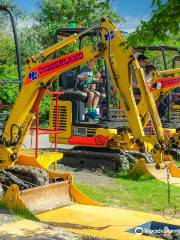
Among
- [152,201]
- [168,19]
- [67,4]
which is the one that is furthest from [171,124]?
[67,4]

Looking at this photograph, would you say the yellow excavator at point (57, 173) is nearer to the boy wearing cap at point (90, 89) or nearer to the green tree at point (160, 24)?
the boy wearing cap at point (90, 89)

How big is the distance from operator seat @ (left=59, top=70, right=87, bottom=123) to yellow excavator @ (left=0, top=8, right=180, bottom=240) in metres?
2.19

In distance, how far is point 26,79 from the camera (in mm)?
9484

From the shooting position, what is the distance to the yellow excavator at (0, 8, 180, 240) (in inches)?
310

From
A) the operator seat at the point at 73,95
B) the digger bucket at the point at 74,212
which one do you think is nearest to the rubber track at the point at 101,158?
the operator seat at the point at 73,95

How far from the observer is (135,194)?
1029 cm

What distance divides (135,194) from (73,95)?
3604 mm

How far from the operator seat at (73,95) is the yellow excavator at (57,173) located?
219cm

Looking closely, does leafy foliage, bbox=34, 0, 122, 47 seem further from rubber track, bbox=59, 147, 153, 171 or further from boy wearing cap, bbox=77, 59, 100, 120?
rubber track, bbox=59, 147, 153, 171

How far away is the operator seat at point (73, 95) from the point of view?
13.1 m

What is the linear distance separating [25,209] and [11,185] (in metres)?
0.62

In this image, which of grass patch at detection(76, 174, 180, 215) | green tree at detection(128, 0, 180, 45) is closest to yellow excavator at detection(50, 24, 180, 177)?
grass patch at detection(76, 174, 180, 215)

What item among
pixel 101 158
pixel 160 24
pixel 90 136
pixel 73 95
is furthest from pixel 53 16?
pixel 160 24

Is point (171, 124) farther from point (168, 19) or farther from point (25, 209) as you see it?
point (168, 19)
